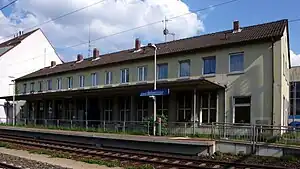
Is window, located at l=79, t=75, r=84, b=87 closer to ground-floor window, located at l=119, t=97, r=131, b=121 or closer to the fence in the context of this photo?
the fence

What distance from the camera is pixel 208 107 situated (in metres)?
24.4

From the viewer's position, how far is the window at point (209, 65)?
24.6m

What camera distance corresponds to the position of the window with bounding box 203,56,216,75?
24.6m

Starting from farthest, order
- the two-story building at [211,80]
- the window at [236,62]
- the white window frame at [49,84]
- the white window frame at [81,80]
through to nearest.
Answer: the white window frame at [49,84] → the white window frame at [81,80] → the window at [236,62] → the two-story building at [211,80]

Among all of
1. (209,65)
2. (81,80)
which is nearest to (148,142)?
(209,65)

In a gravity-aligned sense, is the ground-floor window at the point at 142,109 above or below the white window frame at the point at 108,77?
below

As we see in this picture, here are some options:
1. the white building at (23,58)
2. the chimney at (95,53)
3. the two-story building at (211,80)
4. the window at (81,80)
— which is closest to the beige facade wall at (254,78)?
the two-story building at (211,80)

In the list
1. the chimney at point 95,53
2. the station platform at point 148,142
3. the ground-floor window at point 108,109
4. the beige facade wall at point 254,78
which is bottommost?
the station platform at point 148,142

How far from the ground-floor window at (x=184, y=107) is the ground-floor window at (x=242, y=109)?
330 cm

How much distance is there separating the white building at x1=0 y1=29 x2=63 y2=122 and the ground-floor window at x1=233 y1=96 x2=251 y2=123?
115 ft

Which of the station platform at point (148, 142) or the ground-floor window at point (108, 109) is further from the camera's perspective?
the ground-floor window at point (108, 109)

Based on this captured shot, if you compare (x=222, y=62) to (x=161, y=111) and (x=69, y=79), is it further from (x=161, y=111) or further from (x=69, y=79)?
(x=69, y=79)

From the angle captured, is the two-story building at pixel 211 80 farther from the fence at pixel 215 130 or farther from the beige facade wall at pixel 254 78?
the fence at pixel 215 130

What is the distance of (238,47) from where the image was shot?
23.2 m
